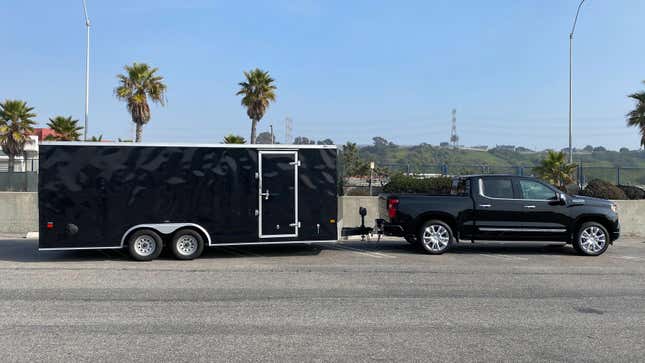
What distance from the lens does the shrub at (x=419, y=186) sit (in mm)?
20234

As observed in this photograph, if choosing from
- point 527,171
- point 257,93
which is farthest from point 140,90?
point 527,171

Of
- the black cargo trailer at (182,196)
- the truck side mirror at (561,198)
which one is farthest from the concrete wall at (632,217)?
the black cargo trailer at (182,196)

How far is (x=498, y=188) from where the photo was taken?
40.2 feet

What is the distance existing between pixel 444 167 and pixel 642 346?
58.5 feet

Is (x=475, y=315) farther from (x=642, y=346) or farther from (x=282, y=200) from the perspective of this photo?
(x=282, y=200)

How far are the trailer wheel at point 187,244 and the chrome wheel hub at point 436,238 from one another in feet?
16.0

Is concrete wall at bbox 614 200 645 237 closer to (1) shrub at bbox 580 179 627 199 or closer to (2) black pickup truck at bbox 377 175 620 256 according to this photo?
→ (1) shrub at bbox 580 179 627 199

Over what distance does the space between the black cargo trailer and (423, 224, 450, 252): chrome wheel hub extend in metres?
2.17

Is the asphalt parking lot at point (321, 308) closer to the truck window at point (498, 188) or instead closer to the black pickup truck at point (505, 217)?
the black pickup truck at point (505, 217)

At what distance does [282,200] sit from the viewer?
37.1 feet

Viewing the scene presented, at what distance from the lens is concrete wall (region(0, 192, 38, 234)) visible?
1736 cm

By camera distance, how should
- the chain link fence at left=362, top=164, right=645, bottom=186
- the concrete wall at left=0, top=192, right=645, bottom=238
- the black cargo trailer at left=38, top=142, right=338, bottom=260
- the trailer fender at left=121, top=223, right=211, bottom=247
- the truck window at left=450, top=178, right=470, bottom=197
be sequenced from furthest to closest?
the chain link fence at left=362, top=164, right=645, bottom=186, the concrete wall at left=0, top=192, right=645, bottom=238, the truck window at left=450, top=178, right=470, bottom=197, the trailer fender at left=121, top=223, right=211, bottom=247, the black cargo trailer at left=38, top=142, right=338, bottom=260

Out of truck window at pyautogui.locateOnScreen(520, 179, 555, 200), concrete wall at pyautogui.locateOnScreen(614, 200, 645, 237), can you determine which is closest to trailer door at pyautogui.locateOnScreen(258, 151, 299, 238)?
truck window at pyautogui.locateOnScreen(520, 179, 555, 200)

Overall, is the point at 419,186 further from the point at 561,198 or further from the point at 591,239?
the point at 591,239
